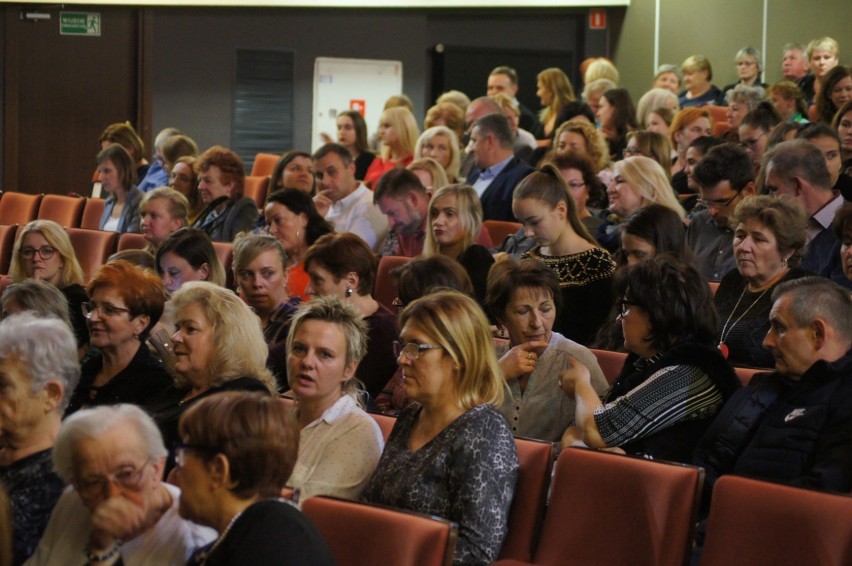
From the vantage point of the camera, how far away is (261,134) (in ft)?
39.7

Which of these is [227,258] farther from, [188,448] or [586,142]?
[188,448]

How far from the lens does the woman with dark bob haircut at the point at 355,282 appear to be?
4234mm

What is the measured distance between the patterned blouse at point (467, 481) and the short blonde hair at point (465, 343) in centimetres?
8

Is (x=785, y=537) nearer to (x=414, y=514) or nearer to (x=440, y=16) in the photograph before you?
(x=414, y=514)

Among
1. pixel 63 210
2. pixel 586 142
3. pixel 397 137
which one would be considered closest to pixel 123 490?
pixel 586 142

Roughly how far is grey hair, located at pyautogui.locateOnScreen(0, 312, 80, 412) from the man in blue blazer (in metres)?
3.94

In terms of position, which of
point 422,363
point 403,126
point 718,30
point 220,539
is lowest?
point 220,539

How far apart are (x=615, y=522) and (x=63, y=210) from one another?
21.3ft

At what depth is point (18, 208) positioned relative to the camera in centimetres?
880

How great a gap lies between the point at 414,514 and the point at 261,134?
389 inches

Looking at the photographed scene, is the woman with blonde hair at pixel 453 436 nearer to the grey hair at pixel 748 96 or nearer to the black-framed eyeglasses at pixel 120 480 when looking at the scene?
the black-framed eyeglasses at pixel 120 480

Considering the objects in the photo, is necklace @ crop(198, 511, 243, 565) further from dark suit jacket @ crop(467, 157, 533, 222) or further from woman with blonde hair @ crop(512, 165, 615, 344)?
dark suit jacket @ crop(467, 157, 533, 222)

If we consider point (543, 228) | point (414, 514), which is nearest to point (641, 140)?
point (543, 228)

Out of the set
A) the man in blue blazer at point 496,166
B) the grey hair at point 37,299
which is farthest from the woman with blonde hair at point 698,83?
the grey hair at point 37,299
